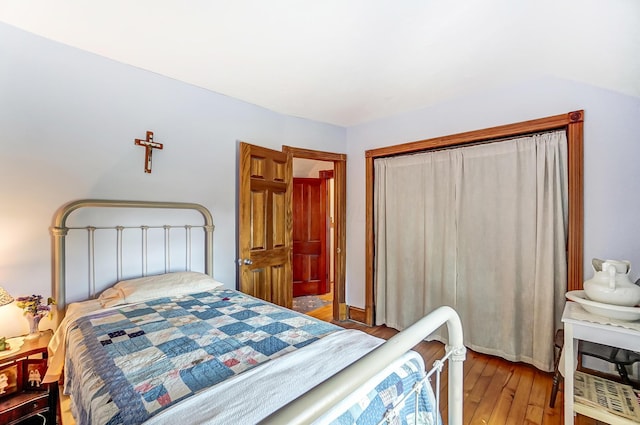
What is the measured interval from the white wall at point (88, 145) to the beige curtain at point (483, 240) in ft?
5.97

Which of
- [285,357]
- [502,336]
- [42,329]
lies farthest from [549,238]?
[42,329]

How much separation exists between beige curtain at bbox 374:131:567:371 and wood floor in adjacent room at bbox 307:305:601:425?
0.37 ft

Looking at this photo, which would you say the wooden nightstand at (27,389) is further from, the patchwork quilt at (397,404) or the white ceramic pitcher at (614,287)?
the white ceramic pitcher at (614,287)

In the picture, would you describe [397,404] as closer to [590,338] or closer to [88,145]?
[590,338]

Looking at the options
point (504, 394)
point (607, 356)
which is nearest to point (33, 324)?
point (504, 394)

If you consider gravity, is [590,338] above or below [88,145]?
below

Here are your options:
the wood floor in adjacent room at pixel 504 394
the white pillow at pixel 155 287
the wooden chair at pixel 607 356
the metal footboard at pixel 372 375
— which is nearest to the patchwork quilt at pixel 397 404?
the metal footboard at pixel 372 375

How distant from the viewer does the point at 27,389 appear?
61.6 inches

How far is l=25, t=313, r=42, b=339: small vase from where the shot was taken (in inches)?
66.3

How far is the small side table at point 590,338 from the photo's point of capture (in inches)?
59.7

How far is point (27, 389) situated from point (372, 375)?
6.60 ft

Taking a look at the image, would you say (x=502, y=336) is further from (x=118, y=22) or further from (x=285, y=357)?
(x=118, y=22)

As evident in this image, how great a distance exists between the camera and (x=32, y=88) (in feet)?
5.85

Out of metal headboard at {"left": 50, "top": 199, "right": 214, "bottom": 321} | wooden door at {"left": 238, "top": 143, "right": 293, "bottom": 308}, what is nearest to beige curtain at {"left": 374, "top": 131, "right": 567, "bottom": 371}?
wooden door at {"left": 238, "top": 143, "right": 293, "bottom": 308}
